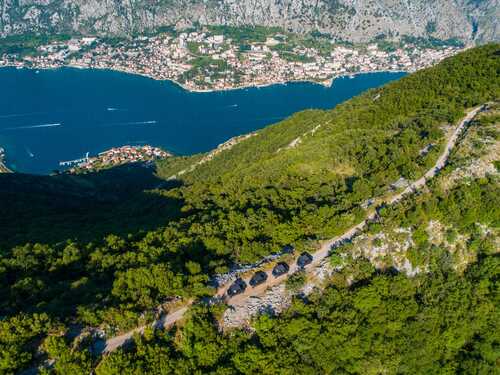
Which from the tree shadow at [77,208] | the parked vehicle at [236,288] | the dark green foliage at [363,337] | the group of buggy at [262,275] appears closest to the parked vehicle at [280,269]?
the group of buggy at [262,275]

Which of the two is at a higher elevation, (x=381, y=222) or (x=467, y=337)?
(x=381, y=222)

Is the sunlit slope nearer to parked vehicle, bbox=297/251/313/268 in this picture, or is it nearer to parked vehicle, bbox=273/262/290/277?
parked vehicle, bbox=297/251/313/268

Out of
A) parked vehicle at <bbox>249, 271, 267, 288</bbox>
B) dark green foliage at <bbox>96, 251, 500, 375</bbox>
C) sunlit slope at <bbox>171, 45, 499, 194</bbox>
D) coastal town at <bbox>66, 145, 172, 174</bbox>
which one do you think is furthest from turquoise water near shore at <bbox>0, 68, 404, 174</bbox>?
dark green foliage at <bbox>96, 251, 500, 375</bbox>

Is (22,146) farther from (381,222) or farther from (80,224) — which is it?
(381,222)

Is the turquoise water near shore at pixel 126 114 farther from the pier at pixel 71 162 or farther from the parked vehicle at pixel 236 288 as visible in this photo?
the parked vehicle at pixel 236 288

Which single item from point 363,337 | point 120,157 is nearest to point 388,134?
point 363,337

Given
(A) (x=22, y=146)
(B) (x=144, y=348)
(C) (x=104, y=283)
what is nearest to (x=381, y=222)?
(B) (x=144, y=348)
